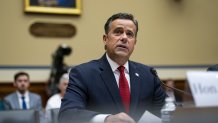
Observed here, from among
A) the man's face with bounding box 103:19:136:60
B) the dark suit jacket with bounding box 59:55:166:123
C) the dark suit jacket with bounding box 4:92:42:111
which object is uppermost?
the man's face with bounding box 103:19:136:60

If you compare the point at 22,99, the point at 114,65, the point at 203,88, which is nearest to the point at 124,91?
the point at 114,65

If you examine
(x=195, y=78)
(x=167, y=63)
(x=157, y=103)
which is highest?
(x=195, y=78)

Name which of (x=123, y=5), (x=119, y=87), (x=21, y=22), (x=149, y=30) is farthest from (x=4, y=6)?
(x=119, y=87)

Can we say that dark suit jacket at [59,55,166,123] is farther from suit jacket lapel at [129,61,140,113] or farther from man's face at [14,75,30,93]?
man's face at [14,75,30,93]

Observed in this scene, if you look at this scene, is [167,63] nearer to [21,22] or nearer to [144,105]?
[21,22]

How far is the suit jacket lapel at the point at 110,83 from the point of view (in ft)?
8.16

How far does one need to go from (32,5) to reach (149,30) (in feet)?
7.83

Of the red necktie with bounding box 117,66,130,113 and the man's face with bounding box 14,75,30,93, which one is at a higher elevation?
the red necktie with bounding box 117,66,130,113

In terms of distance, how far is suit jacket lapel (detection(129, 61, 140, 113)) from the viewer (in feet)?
8.29

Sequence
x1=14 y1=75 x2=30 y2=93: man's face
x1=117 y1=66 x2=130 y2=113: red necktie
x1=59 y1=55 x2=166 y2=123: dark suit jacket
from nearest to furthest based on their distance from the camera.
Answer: x1=59 y1=55 x2=166 y2=123: dark suit jacket, x1=117 y1=66 x2=130 y2=113: red necktie, x1=14 y1=75 x2=30 y2=93: man's face

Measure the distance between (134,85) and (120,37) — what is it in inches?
13.0

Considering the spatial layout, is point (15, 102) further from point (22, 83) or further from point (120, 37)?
point (120, 37)

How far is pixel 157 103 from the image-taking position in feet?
Result: 8.86

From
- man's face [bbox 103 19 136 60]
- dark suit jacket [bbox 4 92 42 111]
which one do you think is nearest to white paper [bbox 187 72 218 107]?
man's face [bbox 103 19 136 60]
